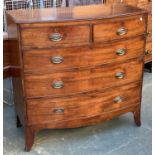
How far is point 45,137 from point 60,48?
805 millimetres

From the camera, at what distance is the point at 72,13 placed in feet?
6.53

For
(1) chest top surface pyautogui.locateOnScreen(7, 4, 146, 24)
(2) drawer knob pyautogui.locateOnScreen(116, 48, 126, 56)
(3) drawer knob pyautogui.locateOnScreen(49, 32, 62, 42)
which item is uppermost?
(1) chest top surface pyautogui.locateOnScreen(7, 4, 146, 24)

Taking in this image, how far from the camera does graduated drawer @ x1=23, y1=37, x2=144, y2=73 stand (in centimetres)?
181

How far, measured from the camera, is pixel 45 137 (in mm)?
2248

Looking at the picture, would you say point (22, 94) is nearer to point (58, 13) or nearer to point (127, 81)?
point (58, 13)

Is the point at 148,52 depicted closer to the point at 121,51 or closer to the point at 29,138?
the point at 121,51

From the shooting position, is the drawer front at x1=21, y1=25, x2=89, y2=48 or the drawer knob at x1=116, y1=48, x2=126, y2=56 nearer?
the drawer front at x1=21, y1=25, x2=89, y2=48

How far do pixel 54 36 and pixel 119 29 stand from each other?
1.54 ft

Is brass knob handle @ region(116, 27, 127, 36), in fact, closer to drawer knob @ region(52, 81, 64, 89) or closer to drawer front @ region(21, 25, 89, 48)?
drawer front @ region(21, 25, 89, 48)

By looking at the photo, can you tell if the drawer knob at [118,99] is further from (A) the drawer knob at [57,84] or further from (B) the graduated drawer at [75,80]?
(A) the drawer knob at [57,84]

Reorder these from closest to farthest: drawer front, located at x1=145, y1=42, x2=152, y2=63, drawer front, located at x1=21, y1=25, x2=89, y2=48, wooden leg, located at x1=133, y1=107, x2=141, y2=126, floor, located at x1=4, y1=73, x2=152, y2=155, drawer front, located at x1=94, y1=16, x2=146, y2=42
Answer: drawer front, located at x1=21, y1=25, x2=89, y2=48
drawer front, located at x1=94, y1=16, x2=146, y2=42
floor, located at x1=4, y1=73, x2=152, y2=155
wooden leg, located at x1=133, y1=107, x2=141, y2=126
drawer front, located at x1=145, y1=42, x2=152, y2=63

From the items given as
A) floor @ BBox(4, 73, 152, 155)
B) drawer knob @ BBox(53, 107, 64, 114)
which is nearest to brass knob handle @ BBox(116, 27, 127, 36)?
drawer knob @ BBox(53, 107, 64, 114)

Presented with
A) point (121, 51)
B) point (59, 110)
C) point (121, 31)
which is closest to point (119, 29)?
point (121, 31)

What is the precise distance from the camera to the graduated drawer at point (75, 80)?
188 centimetres
